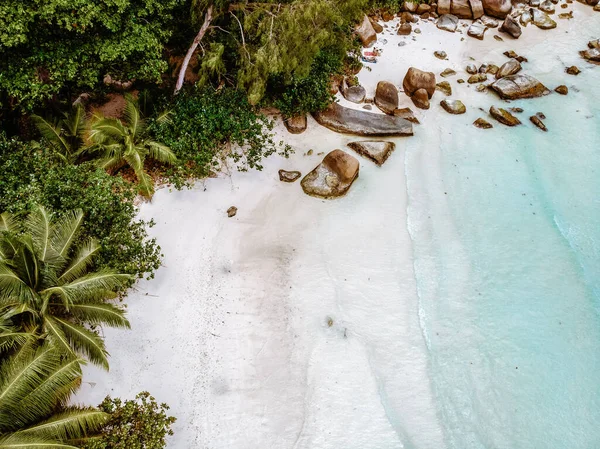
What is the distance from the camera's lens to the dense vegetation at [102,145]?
7.71m

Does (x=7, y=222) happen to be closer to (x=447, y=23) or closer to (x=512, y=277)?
(x=512, y=277)

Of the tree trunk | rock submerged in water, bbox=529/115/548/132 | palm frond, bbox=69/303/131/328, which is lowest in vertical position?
rock submerged in water, bbox=529/115/548/132

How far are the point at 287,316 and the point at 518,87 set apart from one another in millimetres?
14189

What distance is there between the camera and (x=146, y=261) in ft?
32.4

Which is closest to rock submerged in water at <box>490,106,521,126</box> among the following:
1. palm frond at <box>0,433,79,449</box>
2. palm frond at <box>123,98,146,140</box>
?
palm frond at <box>123,98,146,140</box>

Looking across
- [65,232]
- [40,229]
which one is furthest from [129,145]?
[40,229]

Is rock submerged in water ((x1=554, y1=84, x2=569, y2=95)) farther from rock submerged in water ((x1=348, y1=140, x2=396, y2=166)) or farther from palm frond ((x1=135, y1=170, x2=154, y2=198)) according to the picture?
palm frond ((x1=135, y1=170, x2=154, y2=198))

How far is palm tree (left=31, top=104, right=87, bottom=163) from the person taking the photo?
11.7 m

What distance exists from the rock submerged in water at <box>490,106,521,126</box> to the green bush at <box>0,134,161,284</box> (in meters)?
13.6

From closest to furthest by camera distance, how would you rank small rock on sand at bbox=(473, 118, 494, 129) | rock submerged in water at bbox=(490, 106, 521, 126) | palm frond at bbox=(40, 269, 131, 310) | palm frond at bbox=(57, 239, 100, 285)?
palm frond at bbox=(40, 269, 131, 310) < palm frond at bbox=(57, 239, 100, 285) < small rock on sand at bbox=(473, 118, 494, 129) < rock submerged in water at bbox=(490, 106, 521, 126)

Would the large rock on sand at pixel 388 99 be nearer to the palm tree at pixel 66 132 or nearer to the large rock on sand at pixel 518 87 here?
the large rock on sand at pixel 518 87

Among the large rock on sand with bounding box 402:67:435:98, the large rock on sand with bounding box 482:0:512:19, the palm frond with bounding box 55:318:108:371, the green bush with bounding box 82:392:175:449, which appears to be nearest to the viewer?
the green bush with bounding box 82:392:175:449

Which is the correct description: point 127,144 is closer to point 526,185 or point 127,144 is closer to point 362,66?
point 362,66

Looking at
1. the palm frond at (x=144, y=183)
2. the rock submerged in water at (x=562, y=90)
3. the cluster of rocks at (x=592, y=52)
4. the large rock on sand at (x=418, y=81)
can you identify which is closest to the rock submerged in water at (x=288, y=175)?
the palm frond at (x=144, y=183)
